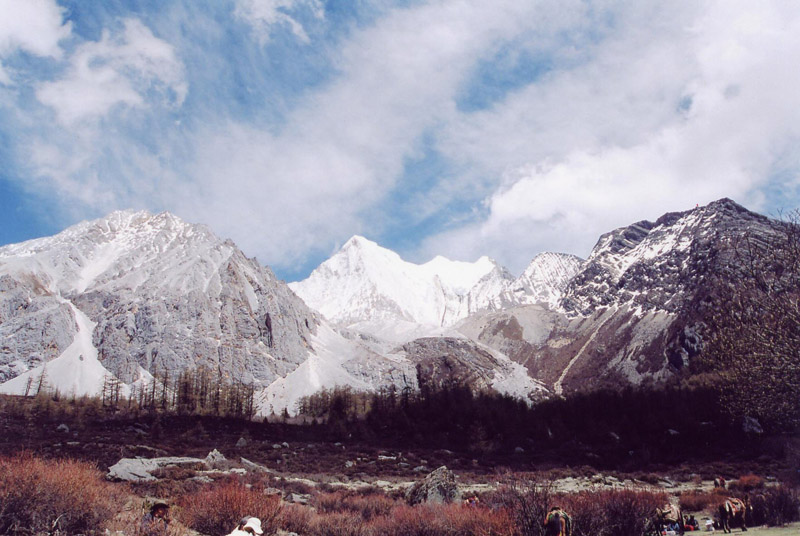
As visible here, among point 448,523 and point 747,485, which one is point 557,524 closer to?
point 448,523

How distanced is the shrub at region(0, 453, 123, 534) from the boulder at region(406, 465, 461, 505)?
11757 mm

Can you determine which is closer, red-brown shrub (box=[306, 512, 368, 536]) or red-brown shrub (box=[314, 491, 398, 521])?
red-brown shrub (box=[306, 512, 368, 536])

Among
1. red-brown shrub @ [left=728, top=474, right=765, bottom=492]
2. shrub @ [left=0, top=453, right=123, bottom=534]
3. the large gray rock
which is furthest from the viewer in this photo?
red-brown shrub @ [left=728, top=474, right=765, bottom=492]

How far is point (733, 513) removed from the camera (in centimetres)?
1424

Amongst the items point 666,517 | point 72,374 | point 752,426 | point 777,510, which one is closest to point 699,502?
point 777,510

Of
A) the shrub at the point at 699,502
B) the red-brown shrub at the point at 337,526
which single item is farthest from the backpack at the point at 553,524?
the shrub at the point at 699,502

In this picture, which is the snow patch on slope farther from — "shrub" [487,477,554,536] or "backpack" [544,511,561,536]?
"backpack" [544,511,561,536]

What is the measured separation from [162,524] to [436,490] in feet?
38.7

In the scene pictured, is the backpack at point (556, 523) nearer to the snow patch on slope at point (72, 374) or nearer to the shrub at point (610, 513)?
the shrub at point (610, 513)

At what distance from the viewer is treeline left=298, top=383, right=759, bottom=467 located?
54.5 m

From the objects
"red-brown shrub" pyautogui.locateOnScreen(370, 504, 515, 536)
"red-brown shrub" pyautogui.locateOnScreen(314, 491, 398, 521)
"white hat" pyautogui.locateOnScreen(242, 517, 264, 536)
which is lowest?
"red-brown shrub" pyautogui.locateOnScreen(314, 491, 398, 521)

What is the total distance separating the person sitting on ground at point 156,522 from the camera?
10.7 meters

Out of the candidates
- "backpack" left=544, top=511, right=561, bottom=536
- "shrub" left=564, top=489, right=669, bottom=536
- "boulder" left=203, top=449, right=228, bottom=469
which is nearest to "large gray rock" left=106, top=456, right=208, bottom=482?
"boulder" left=203, top=449, right=228, bottom=469

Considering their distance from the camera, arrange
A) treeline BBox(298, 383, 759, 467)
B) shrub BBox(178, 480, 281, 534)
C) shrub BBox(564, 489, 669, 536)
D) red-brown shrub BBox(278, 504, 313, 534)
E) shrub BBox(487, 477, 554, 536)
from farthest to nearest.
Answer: treeline BBox(298, 383, 759, 467), red-brown shrub BBox(278, 504, 313, 534), shrub BBox(178, 480, 281, 534), shrub BBox(564, 489, 669, 536), shrub BBox(487, 477, 554, 536)
